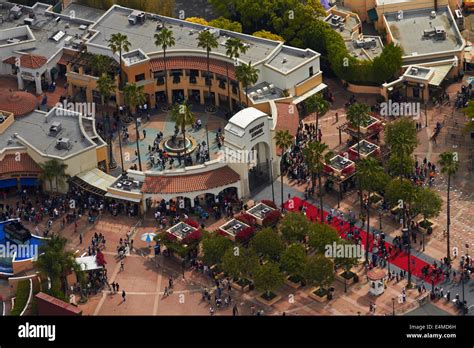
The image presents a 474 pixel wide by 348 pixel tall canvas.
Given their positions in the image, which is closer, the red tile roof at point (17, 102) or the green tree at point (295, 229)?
the green tree at point (295, 229)

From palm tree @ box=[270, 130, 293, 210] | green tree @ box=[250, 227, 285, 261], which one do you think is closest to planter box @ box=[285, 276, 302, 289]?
green tree @ box=[250, 227, 285, 261]

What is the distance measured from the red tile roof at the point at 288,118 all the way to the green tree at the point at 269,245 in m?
23.5

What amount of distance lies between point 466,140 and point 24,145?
64250 mm

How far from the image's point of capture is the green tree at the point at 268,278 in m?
157

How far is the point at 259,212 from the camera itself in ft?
568

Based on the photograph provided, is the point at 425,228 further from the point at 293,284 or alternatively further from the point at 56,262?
the point at 56,262

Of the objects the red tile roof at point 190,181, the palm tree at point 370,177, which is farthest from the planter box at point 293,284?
the red tile roof at point 190,181

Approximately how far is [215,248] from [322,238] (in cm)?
1348

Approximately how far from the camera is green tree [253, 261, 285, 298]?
156625mm

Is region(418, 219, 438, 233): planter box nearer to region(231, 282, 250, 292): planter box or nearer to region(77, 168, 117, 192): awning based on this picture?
region(231, 282, 250, 292): planter box

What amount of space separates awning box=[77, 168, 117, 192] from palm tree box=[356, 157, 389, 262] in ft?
116

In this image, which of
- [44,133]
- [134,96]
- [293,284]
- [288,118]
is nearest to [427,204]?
[293,284]

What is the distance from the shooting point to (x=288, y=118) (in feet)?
620

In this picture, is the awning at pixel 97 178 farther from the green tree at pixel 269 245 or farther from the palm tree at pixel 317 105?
the palm tree at pixel 317 105
